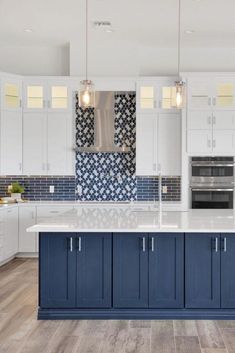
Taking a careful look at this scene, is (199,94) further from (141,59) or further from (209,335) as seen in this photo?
(209,335)

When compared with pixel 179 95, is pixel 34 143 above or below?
below

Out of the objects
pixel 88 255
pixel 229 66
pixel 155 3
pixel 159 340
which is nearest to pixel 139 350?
pixel 159 340

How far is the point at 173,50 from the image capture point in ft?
25.8

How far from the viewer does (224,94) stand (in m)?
7.29

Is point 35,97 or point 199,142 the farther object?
point 35,97

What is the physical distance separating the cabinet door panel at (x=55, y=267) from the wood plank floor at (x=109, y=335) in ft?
0.89

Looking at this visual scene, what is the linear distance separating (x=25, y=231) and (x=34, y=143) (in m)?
1.42

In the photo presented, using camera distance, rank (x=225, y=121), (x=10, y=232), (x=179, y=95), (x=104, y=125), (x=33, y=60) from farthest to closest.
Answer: (x=33, y=60)
(x=104, y=125)
(x=225, y=121)
(x=10, y=232)
(x=179, y=95)

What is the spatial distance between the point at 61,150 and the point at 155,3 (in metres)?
2.83

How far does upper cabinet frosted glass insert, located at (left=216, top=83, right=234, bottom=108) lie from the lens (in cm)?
727

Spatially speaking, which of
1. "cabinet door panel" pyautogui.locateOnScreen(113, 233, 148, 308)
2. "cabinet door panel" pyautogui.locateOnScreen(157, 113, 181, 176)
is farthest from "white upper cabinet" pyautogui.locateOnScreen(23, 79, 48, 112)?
"cabinet door panel" pyautogui.locateOnScreen(113, 233, 148, 308)

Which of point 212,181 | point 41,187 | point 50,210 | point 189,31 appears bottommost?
point 50,210

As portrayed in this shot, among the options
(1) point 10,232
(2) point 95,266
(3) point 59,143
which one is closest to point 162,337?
(2) point 95,266

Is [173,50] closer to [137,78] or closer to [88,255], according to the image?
[137,78]
